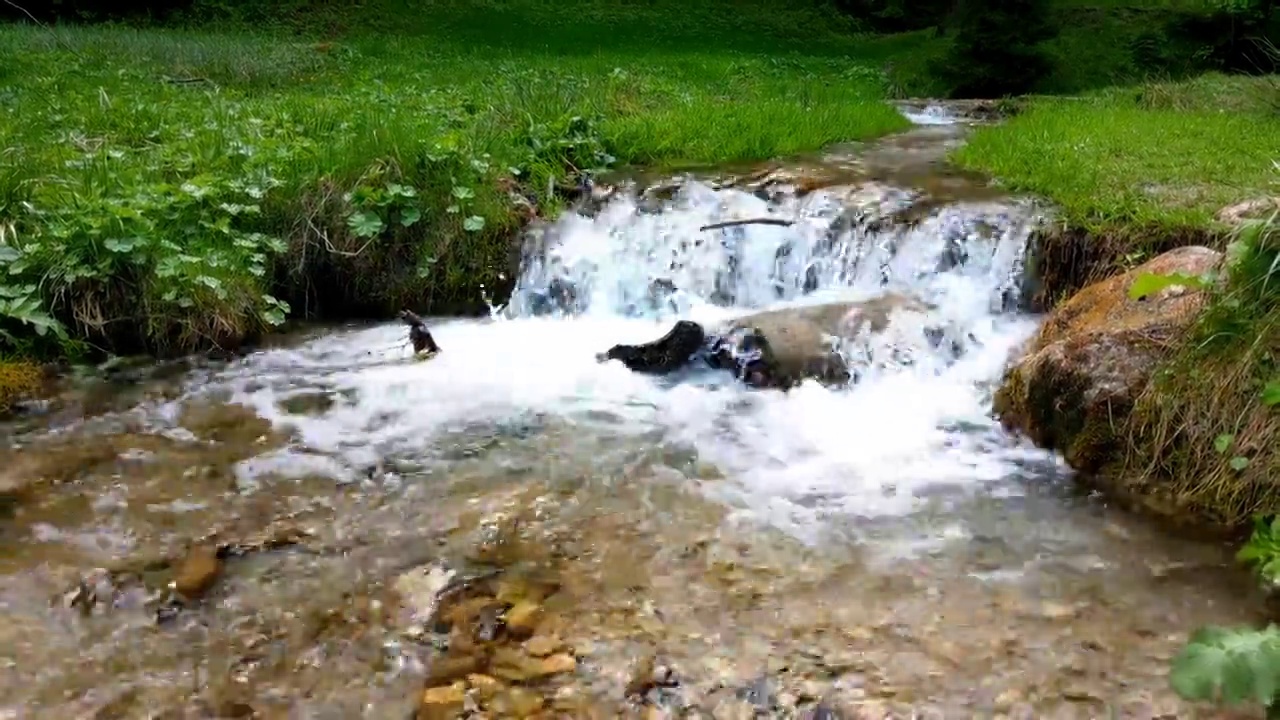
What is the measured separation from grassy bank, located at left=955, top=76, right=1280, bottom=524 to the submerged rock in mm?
1536

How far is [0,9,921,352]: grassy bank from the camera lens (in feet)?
21.5

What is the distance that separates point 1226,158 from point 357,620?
8.54 m

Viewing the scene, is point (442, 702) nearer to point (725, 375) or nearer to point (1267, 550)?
point (1267, 550)

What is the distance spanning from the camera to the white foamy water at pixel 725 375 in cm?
536

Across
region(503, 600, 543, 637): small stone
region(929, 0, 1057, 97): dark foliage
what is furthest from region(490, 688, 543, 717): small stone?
region(929, 0, 1057, 97): dark foliage

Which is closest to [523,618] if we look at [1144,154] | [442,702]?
[442,702]

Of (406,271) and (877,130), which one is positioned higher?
(877,130)

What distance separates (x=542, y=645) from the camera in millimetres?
3666

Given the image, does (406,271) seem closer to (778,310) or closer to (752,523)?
(778,310)

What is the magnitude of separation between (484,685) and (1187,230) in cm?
574

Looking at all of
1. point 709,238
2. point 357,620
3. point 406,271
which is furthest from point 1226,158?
point 357,620

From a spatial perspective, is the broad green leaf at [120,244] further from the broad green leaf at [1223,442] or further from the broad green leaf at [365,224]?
the broad green leaf at [1223,442]

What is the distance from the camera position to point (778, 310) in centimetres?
712

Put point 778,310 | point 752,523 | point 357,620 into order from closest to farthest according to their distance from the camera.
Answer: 1. point 357,620
2. point 752,523
3. point 778,310
